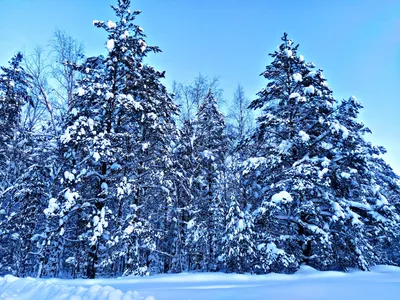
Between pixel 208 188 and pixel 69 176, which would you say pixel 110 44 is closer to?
pixel 69 176

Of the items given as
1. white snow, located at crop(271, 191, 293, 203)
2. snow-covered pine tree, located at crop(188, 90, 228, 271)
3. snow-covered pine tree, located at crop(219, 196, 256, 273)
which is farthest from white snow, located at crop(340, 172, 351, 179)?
snow-covered pine tree, located at crop(188, 90, 228, 271)

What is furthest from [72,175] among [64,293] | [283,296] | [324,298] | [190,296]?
[324,298]

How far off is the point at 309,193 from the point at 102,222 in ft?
25.8

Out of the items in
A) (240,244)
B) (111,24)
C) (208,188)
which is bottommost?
(240,244)

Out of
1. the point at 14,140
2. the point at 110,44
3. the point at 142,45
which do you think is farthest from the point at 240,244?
the point at 14,140

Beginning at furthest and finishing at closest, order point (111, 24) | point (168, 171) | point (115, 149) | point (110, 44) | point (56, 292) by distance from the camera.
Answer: point (168, 171)
point (111, 24)
point (110, 44)
point (115, 149)
point (56, 292)

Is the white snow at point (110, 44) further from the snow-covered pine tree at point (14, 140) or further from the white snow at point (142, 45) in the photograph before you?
the snow-covered pine tree at point (14, 140)

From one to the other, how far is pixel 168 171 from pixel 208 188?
4206 mm

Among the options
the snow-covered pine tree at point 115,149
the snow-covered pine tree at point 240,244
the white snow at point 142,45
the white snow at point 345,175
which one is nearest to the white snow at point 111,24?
the snow-covered pine tree at point 115,149

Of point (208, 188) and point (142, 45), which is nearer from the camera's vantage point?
point (142, 45)

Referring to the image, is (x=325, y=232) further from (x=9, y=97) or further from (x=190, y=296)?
(x=9, y=97)

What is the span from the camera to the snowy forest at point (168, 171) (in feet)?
29.6

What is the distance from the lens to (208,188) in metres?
15.9

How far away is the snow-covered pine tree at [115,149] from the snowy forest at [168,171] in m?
0.06
